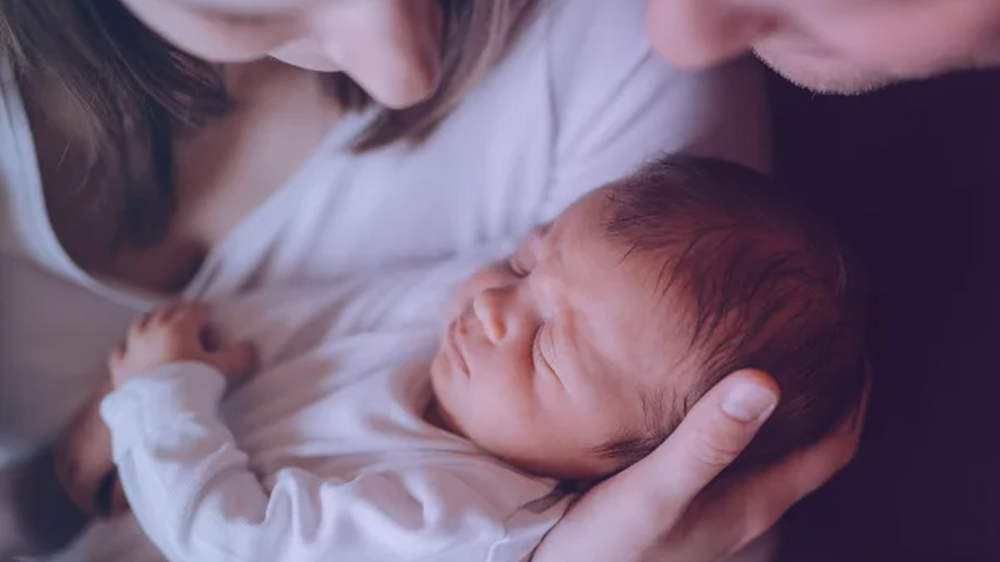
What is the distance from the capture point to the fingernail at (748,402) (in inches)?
23.1

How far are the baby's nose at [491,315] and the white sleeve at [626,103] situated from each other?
0.09 m

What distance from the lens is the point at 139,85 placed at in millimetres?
573

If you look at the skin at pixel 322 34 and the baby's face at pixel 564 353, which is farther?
the baby's face at pixel 564 353

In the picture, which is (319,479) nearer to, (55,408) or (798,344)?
(55,408)

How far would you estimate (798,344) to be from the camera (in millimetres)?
617

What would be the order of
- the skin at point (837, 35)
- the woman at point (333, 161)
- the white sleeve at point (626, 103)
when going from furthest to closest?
1. the white sleeve at point (626, 103)
2. the woman at point (333, 161)
3. the skin at point (837, 35)

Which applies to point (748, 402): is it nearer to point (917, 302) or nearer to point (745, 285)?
point (745, 285)

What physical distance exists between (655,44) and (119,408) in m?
0.41

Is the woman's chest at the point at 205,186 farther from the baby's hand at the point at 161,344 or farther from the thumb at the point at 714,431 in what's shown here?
the thumb at the point at 714,431

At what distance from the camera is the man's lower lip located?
695mm

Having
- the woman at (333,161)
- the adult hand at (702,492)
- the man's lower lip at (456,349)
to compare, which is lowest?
the adult hand at (702,492)

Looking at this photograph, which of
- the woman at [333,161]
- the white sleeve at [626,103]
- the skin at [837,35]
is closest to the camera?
the skin at [837,35]

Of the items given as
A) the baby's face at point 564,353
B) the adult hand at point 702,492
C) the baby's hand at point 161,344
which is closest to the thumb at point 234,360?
the baby's hand at point 161,344

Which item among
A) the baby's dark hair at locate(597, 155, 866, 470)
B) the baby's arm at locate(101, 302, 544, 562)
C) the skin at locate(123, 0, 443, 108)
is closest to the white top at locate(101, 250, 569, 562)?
the baby's arm at locate(101, 302, 544, 562)
